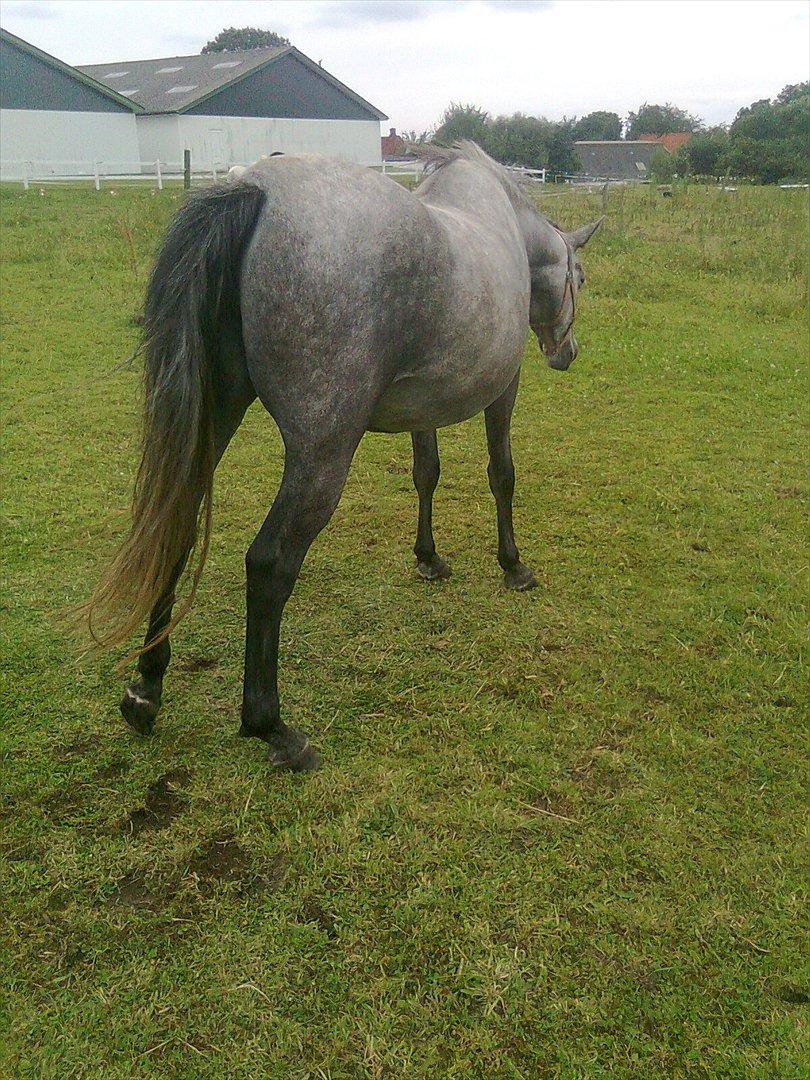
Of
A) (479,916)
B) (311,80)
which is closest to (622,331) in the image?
(479,916)

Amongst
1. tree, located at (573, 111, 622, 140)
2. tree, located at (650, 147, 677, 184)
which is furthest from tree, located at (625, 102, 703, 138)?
tree, located at (650, 147, 677, 184)

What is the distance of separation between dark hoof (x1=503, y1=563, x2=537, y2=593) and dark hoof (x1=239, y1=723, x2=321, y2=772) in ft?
5.33

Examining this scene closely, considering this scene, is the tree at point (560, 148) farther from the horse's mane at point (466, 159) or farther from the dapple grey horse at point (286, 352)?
the dapple grey horse at point (286, 352)

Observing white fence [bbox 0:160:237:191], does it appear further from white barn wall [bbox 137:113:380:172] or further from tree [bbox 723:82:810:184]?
tree [bbox 723:82:810:184]

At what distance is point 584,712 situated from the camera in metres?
3.02

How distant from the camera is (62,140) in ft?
62.6

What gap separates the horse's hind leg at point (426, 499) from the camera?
386cm

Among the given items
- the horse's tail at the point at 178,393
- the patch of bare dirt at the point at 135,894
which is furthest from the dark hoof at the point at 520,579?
the patch of bare dirt at the point at 135,894

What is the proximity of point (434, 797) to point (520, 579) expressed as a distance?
1.60 meters

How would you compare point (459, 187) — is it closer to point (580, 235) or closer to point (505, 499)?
point (580, 235)

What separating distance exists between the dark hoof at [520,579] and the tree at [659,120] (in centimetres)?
2686

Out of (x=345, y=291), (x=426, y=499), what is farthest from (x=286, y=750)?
(x=426, y=499)

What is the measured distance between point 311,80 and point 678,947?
76.5 ft

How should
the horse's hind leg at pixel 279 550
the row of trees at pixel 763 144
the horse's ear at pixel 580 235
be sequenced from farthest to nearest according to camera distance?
the row of trees at pixel 763 144 < the horse's ear at pixel 580 235 < the horse's hind leg at pixel 279 550
